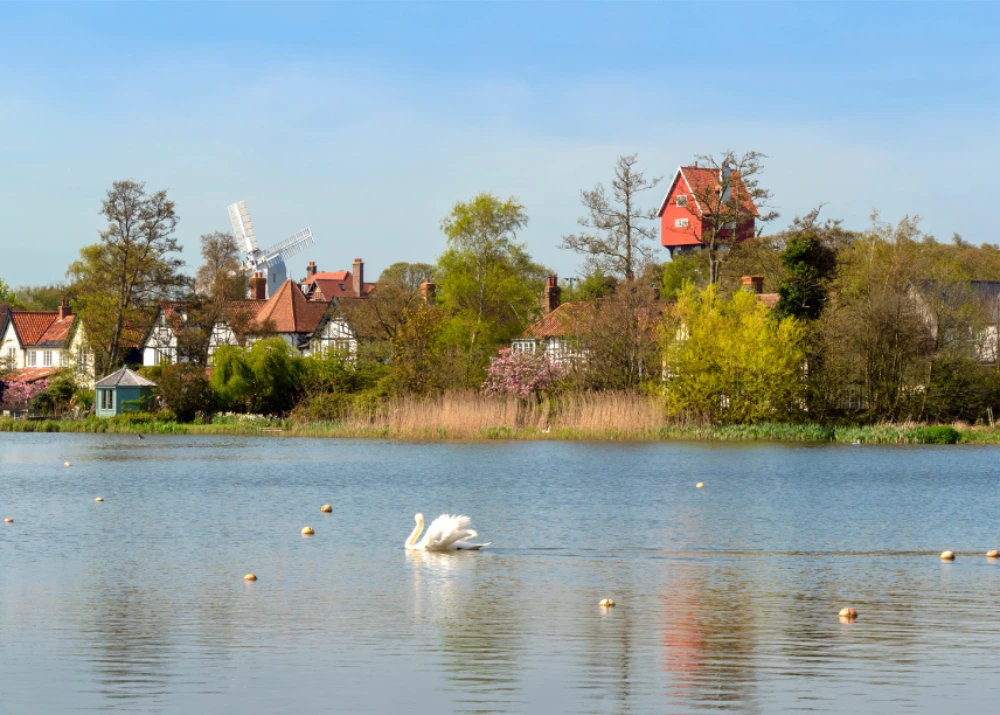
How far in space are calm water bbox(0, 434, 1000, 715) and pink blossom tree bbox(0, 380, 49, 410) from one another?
53.7 metres

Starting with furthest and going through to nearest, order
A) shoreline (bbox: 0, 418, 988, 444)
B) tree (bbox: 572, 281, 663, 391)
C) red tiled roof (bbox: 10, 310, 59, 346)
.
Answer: red tiled roof (bbox: 10, 310, 59, 346) → tree (bbox: 572, 281, 663, 391) → shoreline (bbox: 0, 418, 988, 444)

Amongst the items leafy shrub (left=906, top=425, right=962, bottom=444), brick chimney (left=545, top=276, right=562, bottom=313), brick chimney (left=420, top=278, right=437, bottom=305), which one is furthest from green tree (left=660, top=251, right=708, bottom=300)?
leafy shrub (left=906, top=425, right=962, bottom=444)

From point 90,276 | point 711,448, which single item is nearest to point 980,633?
point 711,448

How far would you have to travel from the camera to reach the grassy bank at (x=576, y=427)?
55.9 metres

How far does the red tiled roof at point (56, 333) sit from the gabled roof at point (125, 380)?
33687 millimetres

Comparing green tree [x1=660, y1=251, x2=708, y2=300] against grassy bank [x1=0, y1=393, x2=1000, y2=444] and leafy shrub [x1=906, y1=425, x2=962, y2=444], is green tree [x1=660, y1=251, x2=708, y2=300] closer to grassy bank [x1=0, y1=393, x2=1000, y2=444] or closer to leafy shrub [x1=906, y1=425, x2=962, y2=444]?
grassy bank [x1=0, y1=393, x2=1000, y2=444]

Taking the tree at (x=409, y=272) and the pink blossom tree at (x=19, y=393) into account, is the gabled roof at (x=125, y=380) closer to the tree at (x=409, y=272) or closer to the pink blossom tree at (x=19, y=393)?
the pink blossom tree at (x=19, y=393)

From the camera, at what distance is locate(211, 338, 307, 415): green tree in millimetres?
72062

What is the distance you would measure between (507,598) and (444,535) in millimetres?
4393

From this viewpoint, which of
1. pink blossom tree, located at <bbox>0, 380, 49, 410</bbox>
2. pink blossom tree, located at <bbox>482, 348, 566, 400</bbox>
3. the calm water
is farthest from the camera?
pink blossom tree, located at <bbox>0, 380, 49, 410</bbox>

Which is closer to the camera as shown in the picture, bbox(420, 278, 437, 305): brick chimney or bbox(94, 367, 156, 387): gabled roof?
bbox(94, 367, 156, 387): gabled roof

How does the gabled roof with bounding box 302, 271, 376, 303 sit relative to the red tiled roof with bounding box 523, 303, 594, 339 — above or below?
above

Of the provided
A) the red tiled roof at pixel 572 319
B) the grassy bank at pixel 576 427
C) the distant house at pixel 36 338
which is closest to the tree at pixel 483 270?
the red tiled roof at pixel 572 319

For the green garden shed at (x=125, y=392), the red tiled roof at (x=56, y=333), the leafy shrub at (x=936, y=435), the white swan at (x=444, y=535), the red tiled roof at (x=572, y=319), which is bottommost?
the white swan at (x=444, y=535)
